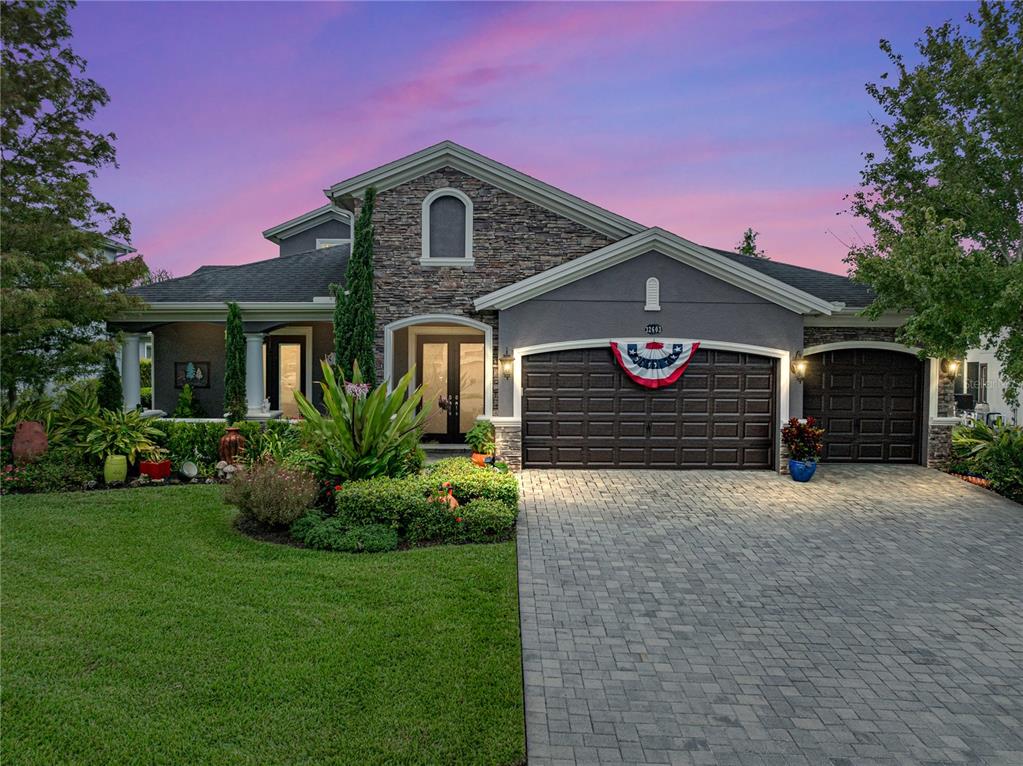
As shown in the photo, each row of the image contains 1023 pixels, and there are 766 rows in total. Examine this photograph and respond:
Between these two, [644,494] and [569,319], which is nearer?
[644,494]

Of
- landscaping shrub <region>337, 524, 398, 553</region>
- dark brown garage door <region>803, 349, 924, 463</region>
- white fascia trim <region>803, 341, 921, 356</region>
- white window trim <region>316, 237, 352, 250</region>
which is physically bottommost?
landscaping shrub <region>337, 524, 398, 553</region>

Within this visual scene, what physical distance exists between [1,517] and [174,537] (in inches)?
131

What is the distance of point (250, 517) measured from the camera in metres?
9.70

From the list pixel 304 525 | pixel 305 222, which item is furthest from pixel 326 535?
pixel 305 222

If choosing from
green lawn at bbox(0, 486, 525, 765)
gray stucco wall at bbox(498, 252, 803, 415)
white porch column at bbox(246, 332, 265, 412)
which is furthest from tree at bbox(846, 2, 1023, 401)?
white porch column at bbox(246, 332, 265, 412)

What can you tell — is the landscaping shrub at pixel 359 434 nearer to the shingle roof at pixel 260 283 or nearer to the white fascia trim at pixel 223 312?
the white fascia trim at pixel 223 312

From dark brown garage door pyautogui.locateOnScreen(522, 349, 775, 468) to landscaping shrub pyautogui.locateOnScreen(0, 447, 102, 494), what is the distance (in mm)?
8849

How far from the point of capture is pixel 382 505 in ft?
29.3

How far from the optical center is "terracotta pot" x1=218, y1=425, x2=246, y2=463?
42.7 feet

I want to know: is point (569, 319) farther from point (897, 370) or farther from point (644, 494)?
point (897, 370)

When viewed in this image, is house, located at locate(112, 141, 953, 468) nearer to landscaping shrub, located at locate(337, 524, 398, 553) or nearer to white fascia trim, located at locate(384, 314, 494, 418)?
white fascia trim, located at locate(384, 314, 494, 418)

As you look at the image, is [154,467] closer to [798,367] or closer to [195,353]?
[195,353]

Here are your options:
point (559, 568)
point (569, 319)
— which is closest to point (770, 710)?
point (559, 568)

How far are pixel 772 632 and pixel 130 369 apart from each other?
16.1 m
